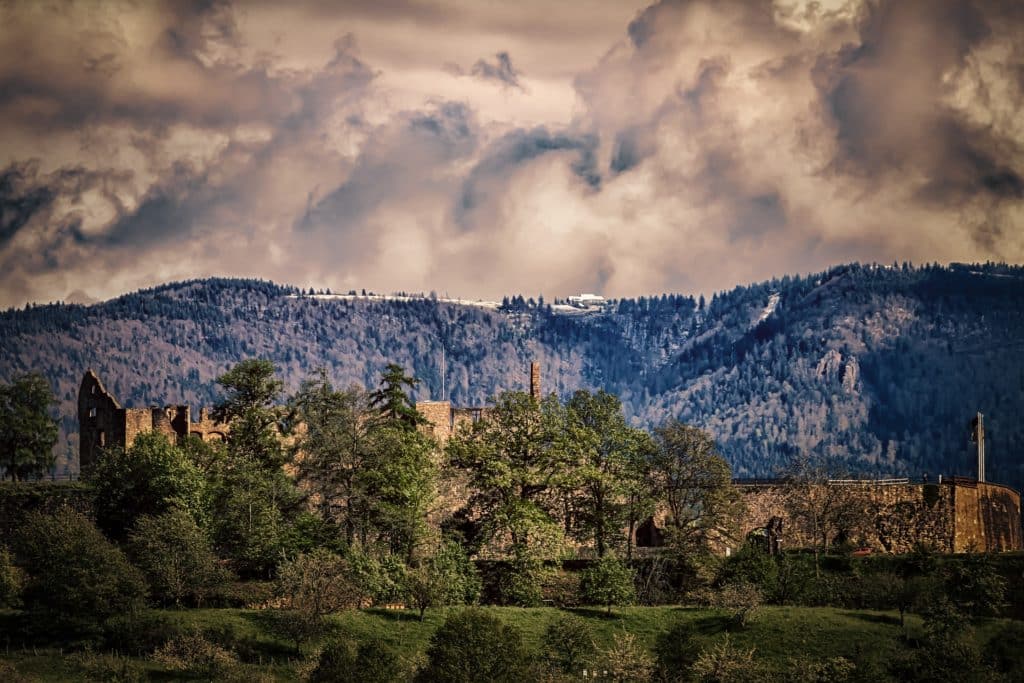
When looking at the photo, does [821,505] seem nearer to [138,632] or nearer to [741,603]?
[741,603]

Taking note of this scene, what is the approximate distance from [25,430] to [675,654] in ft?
135

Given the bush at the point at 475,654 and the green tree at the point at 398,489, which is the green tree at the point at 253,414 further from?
the bush at the point at 475,654

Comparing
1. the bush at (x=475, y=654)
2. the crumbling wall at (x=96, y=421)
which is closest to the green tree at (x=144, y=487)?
the crumbling wall at (x=96, y=421)

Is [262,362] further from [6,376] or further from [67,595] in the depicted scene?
[6,376]

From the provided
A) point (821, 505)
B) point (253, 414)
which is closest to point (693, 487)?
point (821, 505)

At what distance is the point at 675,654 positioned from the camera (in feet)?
190

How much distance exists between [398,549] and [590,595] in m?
8.74

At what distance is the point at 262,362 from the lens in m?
77.1

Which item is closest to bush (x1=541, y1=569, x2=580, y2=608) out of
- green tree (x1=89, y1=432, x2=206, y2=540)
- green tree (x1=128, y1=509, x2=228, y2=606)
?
green tree (x1=128, y1=509, x2=228, y2=606)

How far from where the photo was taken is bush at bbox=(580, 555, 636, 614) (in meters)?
65.8

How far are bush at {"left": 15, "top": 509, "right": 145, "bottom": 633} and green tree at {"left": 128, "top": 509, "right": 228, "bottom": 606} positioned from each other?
100cm

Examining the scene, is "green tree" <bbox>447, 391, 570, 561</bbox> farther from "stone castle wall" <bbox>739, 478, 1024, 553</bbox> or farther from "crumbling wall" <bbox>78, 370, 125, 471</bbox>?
"crumbling wall" <bbox>78, 370, 125, 471</bbox>

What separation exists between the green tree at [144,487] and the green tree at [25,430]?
15537 millimetres

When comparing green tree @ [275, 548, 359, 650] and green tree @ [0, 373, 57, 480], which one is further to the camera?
green tree @ [0, 373, 57, 480]
